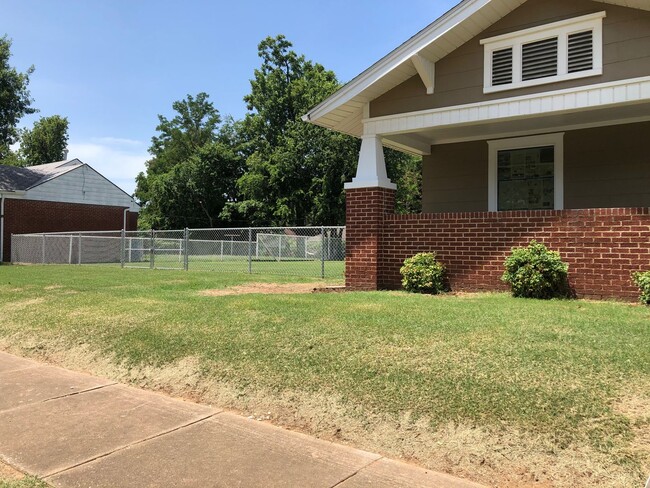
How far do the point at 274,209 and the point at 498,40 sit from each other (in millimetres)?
32282

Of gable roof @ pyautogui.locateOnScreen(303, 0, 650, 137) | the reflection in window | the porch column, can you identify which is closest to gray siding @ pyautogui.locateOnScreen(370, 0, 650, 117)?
gable roof @ pyautogui.locateOnScreen(303, 0, 650, 137)

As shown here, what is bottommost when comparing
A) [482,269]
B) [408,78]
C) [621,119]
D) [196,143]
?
[482,269]

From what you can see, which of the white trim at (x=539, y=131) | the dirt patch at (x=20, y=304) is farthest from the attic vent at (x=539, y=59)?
the dirt patch at (x=20, y=304)

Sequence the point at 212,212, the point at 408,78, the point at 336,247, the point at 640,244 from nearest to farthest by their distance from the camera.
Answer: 1. the point at 640,244
2. the point at 408,78
3. the point at 336,247
4. the point at 212,212

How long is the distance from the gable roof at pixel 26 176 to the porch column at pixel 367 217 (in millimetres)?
24041

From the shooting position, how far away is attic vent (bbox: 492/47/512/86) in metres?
8.88

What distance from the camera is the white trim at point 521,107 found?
779 cm

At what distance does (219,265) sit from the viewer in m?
21.3

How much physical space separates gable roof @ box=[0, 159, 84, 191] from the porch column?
78.9 ft

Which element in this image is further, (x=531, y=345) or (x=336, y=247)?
(x=336, y=247)

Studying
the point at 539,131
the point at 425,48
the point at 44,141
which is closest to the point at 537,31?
the point at 425,48

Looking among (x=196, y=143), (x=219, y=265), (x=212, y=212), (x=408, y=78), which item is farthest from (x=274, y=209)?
(x=408, y=78)

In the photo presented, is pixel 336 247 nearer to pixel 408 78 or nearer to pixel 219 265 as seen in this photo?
pixel 219 265

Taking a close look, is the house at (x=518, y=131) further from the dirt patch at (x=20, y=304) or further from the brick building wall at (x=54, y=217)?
the brick building wall at (x=54, y=217)
